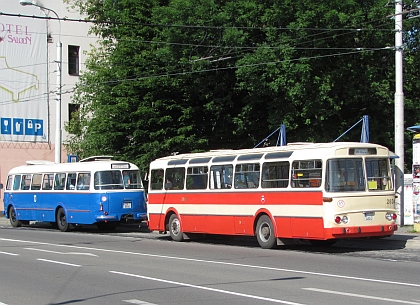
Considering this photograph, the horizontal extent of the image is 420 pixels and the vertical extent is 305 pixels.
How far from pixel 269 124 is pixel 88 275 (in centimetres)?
2023

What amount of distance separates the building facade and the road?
89.8 feet

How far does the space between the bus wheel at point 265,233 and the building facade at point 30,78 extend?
2983cm

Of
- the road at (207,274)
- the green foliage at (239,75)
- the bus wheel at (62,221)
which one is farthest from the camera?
the bus wheel at (62,221)

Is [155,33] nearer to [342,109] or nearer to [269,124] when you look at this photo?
[269,124]

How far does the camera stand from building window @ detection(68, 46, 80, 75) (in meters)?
50.2

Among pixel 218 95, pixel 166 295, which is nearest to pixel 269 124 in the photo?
pixel 218 95

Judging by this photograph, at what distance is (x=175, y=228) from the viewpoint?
73.7 feet

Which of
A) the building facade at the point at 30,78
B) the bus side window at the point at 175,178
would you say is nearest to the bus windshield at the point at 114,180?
Result: the bus side window at the point at 175,178

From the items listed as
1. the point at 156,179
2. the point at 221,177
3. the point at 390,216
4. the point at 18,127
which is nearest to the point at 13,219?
the point at 156,179

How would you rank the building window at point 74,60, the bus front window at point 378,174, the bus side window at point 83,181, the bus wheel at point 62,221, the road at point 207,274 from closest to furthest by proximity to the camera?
the road at point 207,274
the bus front window at point 378,174
the bus side window at point 83,181
the bus wheel at point 62,221
the building window at point 74,60

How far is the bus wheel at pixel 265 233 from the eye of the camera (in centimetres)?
1845

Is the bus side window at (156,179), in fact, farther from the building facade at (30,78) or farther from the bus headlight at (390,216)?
the building facade at (30,78)

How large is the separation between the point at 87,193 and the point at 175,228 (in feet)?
18.3

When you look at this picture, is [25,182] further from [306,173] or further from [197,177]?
[306,173]
